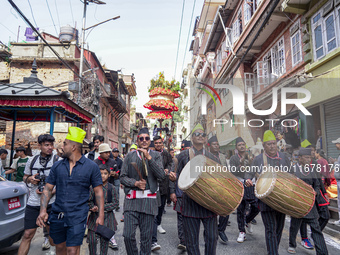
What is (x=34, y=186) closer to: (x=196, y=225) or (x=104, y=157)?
(x=104, y=157)

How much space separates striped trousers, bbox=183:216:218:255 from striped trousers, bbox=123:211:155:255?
1.69 ft

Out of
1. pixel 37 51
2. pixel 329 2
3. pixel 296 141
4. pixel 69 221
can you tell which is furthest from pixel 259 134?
pixel 37 51

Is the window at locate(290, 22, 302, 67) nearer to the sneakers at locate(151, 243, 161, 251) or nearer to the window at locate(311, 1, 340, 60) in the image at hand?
the window at locate(311, 1, 340, 60)

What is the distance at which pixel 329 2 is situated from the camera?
328 inches

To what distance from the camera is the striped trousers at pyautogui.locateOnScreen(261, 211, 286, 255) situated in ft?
12.3

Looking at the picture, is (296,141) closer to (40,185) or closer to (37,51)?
(40,185)

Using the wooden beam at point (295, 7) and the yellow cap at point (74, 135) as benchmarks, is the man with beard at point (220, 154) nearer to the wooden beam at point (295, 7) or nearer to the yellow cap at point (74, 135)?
the yellow cap at point (74, 135)

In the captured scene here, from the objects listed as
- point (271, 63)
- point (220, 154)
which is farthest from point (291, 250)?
point (271, 63)

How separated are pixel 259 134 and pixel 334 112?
449 centimetres

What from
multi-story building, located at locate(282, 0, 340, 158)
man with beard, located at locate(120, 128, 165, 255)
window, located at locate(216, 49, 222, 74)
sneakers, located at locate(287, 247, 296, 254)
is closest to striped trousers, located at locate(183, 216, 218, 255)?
man with beard, located at locate(120, 128, 165, 255)

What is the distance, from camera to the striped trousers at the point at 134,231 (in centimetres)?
339

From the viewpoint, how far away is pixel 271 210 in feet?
12.8

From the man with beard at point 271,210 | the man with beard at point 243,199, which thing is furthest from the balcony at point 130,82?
the man with beard at point 271,210

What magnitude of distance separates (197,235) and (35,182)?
2.49 m
